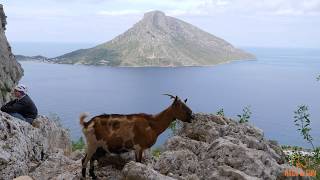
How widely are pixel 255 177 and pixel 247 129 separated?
4.17 m

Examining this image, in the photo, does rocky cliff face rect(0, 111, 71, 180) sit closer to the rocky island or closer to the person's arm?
the rocky island

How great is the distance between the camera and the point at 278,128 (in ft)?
448

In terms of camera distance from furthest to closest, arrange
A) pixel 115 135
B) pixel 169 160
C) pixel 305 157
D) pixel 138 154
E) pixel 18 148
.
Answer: pixel 305 157 < pixel 18 148 < pixel 169 160 < pixel 138 154 < pixel 115 135

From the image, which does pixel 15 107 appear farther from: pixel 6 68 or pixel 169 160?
pixel 6 68

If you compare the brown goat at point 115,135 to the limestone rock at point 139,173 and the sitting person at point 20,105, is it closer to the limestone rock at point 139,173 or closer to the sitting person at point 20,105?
the limestone rock at point 139,173

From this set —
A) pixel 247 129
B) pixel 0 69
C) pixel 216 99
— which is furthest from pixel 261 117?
pixel 247 129

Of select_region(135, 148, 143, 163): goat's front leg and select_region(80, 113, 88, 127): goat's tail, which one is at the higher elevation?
select_region(80, 113, 88, 127): goat's tail

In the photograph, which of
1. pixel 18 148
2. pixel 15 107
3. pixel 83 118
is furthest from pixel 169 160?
pixel 15 107

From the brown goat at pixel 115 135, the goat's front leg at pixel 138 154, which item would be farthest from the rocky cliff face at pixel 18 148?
the goat's front leg at pixel 138 154

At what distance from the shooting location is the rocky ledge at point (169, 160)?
35.4 feet

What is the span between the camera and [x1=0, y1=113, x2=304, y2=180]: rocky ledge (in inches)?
425

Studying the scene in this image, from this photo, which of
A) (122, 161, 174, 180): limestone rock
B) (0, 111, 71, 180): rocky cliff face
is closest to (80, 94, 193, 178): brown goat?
(122, 161, 174, 180): limestone rock

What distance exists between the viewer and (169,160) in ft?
37.8

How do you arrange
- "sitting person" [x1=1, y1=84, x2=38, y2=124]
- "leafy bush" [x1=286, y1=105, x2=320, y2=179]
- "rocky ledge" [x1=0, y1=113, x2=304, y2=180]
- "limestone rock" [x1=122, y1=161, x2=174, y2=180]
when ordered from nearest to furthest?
"limestone rock" [x1=122, y1=161, x2=174, y2=180] < "rocky ledge" [x1=0, y1=113, x2=304, y2=180] < "sitting person" [x1=1, y1=84, x2=38, y2=124] < "leafy bush" [x1=286, y1=105, x2=320, y2=179]
